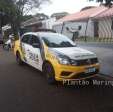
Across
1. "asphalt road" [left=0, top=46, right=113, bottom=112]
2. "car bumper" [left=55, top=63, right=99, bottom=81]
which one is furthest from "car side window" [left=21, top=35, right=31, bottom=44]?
"car bumper" [left=55, top=63, right=99, bottom=81]

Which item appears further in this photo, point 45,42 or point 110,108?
point 45,42

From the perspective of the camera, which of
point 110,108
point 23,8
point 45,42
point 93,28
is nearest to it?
point 110,108

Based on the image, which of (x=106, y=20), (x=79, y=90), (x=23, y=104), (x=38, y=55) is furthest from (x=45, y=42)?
(x=106, y=20)

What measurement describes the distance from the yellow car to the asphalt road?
0.42m

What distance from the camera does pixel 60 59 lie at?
8898mm

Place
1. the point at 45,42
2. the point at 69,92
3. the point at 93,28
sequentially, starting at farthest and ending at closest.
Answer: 1. the point at 93,28
2. the point at 45,42
3. the point at 69,92

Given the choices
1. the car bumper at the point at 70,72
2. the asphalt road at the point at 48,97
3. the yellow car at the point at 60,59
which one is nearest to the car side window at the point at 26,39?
the yellow car at the point at 60,59

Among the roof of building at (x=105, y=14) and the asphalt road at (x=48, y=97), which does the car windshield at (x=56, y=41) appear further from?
the roof of building at (x=105, y=14)

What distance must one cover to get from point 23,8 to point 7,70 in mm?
33410

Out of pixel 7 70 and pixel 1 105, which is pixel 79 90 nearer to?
pixel 1 105

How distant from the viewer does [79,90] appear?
8484 mm

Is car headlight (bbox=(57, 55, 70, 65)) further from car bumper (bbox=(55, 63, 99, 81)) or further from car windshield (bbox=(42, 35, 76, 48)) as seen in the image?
car windshield (bbox=(42, 35, 76, 48))

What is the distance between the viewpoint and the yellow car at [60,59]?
8.78m

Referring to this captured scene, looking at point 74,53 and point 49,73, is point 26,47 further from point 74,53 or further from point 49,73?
point 74,53
